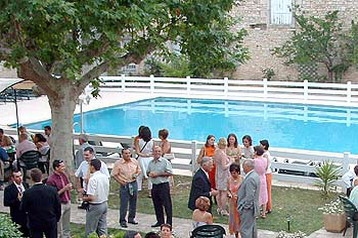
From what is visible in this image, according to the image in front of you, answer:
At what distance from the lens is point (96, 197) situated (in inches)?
389

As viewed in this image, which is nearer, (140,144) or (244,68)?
(140,144)

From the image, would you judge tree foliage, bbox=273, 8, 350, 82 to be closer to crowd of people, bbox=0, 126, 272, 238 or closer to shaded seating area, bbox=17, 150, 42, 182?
crowd of people, bbox=0, 126, 272, 238

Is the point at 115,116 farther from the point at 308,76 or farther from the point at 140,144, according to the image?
the point at 140,144

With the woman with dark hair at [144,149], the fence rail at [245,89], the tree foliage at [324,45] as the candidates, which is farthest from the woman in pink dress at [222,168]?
the tree foliage at [324,45]

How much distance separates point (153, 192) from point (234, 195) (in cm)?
152

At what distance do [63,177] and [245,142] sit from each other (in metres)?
4.25

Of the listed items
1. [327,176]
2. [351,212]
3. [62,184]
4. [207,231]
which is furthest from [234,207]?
[327,176]

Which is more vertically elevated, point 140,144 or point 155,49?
point 155,49

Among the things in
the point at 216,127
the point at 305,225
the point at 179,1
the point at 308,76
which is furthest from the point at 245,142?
the point at 308,76

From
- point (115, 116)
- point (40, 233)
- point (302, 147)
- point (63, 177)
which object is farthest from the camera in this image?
point (115, 116)

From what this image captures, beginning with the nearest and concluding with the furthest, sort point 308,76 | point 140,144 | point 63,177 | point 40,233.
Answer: point 40,233 → point 63,177 → point 140,144 → point 308,76

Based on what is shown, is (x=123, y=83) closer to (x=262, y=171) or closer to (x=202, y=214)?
(x=262, y=171)

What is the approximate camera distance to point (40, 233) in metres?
9.39

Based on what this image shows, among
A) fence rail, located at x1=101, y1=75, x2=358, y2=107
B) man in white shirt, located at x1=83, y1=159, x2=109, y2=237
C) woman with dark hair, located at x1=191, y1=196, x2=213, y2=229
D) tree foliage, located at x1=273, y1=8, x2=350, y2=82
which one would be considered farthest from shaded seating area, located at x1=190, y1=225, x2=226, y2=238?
tree foliage, located at x1=273, y1=8, x2=350, y2=82
